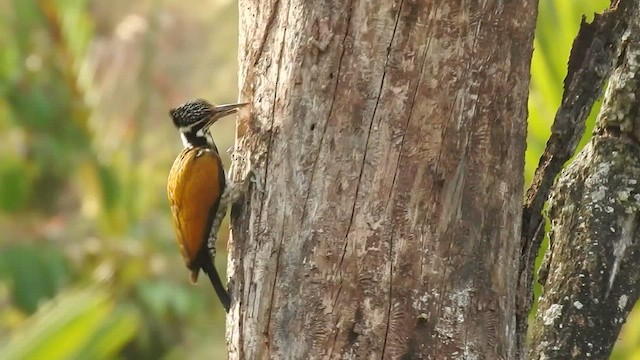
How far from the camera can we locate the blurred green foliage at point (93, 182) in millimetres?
6730

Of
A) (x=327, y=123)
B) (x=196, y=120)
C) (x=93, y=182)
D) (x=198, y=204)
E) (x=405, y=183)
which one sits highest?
(x=93, y=182)

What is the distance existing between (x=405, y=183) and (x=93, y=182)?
16.8 feet

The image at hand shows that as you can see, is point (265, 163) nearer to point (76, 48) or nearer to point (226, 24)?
point (76, 48)

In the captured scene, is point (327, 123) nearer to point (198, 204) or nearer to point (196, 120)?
point (198, 204)

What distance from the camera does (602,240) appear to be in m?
2.97

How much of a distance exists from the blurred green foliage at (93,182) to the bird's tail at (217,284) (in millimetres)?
755

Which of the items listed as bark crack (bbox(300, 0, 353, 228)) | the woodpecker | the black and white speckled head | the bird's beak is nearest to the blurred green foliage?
the woodpecker

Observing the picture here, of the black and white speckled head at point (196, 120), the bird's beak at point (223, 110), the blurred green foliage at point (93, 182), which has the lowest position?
the bird's beak at point (223, 110)

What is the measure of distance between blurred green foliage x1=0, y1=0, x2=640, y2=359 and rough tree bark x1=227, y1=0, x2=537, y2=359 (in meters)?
1.81

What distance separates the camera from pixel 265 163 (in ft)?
9.45

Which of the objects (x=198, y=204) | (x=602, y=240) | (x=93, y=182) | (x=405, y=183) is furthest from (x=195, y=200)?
(x=93, y=182)

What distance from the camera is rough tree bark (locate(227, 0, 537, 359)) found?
2.62 metres

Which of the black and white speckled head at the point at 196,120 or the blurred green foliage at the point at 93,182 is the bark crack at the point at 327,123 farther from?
the blurred green foliage at the point at 93,182

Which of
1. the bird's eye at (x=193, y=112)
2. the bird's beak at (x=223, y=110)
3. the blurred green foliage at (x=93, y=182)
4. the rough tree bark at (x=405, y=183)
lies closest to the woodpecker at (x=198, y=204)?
the bird's beak at (x=223, y=110)
